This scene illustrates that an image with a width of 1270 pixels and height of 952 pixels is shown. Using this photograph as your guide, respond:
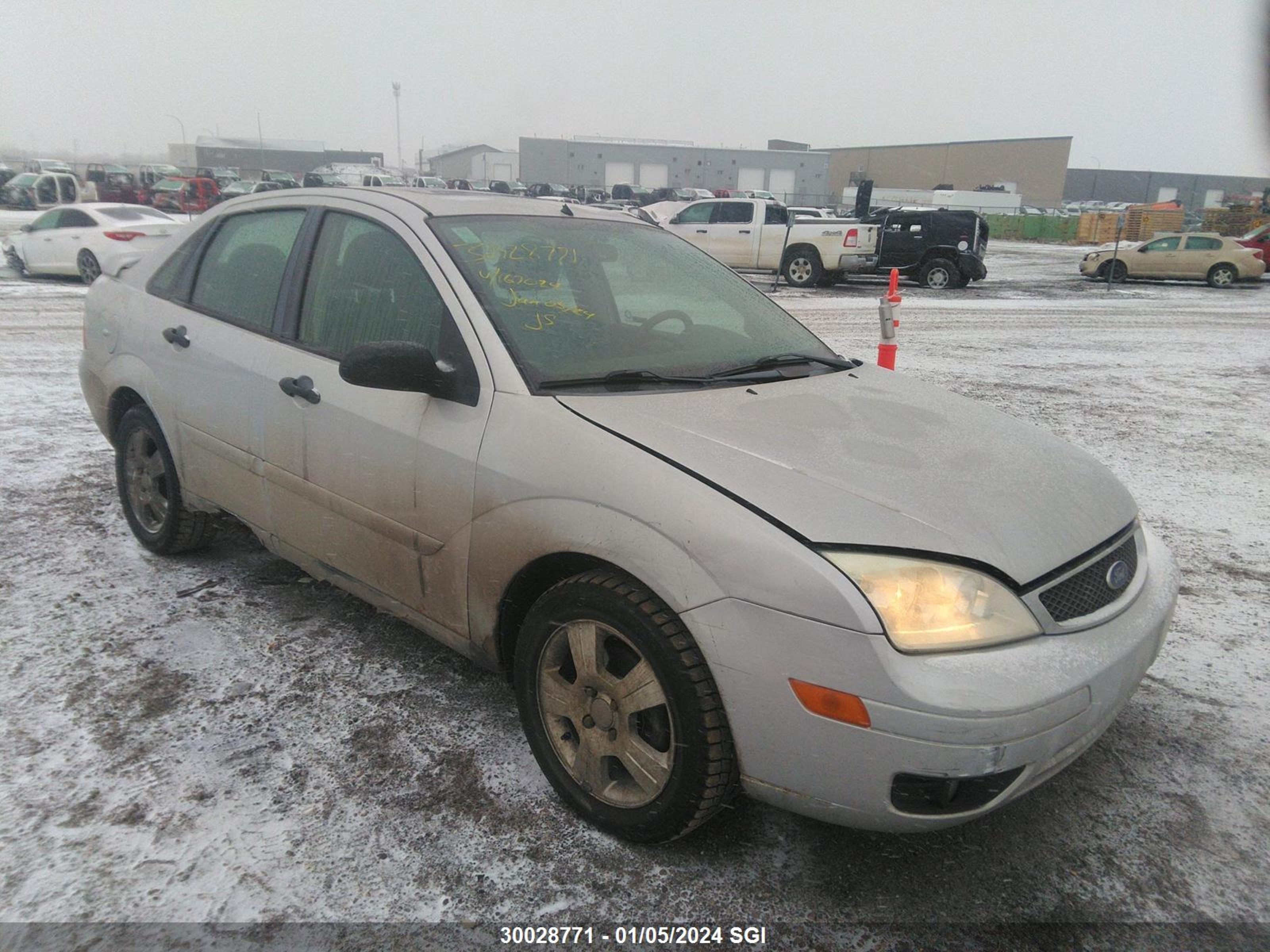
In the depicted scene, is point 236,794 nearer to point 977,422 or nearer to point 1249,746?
point 977,422

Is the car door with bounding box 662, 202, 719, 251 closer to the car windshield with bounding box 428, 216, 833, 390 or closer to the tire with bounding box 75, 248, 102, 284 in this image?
the tire with bounding box 75, 248, 102, 284

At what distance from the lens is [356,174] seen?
4616cm

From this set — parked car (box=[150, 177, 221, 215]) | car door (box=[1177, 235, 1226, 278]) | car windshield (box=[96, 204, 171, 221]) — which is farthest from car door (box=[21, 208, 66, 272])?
car door (box=[1177, 235, 1226, 278])

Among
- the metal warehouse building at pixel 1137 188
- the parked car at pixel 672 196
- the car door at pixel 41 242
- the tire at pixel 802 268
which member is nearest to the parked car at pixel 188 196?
the parked car at pixel 672 196

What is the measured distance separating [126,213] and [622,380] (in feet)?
48.7

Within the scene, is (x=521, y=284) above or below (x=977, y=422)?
above

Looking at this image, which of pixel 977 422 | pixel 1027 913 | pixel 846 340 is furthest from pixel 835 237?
pixel 1027 913

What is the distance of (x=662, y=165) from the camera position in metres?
78.6

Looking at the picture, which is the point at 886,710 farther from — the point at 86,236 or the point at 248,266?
the point at 86,236

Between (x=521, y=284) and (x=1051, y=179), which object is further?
(x=1051, y=179)

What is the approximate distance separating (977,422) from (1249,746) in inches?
53.2

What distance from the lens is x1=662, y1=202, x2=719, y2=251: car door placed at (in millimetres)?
19516

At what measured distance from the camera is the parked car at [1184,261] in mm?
22219

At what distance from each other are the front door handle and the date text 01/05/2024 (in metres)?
1.78
